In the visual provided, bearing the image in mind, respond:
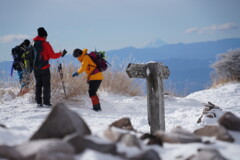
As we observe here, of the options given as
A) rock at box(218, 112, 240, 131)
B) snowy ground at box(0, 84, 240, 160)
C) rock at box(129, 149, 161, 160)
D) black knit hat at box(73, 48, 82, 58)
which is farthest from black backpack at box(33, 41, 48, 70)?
rock at box(129, 149, 161, 160)

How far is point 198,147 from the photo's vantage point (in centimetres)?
192

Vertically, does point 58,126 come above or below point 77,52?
below

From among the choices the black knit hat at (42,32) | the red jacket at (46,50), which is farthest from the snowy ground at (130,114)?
the black knit hat at (42,32)

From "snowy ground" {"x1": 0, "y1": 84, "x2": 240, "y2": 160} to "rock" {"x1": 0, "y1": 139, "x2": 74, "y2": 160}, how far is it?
0.32ft

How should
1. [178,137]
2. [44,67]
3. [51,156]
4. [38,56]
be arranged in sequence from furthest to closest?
[44,67] < [38,56] < [178,137] < [51,156]

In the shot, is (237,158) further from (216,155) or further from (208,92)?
(208,92)

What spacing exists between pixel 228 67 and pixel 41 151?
1174 cm

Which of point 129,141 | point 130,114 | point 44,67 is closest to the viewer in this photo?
point 129,141

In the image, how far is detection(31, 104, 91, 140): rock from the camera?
6.13ft

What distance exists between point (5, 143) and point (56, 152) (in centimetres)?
50

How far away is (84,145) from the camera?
175 cm

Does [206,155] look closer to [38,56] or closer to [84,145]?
[84,145]

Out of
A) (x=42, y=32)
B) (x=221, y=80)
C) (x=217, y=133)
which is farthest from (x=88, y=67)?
(x=221, y=80)

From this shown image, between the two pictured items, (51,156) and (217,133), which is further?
(217,133)
